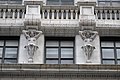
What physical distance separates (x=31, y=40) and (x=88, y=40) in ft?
10.2

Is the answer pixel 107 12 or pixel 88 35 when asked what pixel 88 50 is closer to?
pixel 88 35

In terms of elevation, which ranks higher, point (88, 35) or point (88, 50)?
point (88, 35)

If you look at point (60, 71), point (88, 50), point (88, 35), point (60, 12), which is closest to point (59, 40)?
point (88, 35)

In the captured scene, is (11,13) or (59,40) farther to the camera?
(11,13)

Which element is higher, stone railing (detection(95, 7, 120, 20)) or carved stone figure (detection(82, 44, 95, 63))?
stone railing (detection(95, 7, 120, 20))

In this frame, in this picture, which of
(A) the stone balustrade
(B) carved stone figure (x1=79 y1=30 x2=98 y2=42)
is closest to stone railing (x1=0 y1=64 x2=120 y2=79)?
(B) carved stone figure (x1=79 y1=30 x2=98 y2=42)

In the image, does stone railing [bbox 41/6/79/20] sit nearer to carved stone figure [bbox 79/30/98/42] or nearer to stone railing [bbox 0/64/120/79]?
carved stone figure [bbox 79/30/98/42]

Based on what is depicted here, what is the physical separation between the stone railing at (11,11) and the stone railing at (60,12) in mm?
1236

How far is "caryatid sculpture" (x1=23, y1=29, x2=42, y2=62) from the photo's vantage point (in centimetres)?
2525

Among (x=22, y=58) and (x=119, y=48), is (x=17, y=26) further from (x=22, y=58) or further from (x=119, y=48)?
(x=119, y=48)

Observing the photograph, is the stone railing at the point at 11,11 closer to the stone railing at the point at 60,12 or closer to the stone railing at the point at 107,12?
the stone railing at the point at 60,12

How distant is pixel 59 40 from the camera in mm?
26672

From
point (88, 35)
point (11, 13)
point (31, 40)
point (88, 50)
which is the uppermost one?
point (11, 13)

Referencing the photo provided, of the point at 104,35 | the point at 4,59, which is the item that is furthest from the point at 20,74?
the point at 104,35
